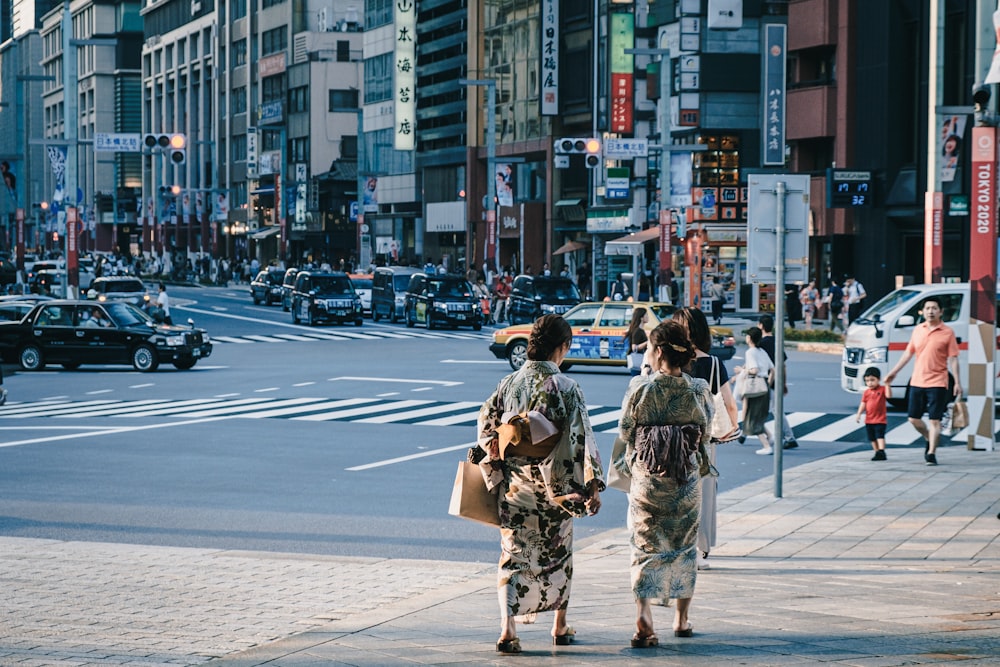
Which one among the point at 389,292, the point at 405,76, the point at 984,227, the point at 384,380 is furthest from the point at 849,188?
the point at 405,76

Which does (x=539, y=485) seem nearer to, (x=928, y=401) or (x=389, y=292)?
(x=928, y=401)

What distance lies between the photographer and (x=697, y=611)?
8883mm

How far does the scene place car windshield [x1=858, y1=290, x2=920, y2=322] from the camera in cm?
2389

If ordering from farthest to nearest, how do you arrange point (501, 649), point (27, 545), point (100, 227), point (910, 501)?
1. point (100, 227)
2. point (910, 501)
3. point (27, 545)
4. point (501, 649)

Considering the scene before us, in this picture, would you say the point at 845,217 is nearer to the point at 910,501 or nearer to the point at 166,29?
the point at 910,501

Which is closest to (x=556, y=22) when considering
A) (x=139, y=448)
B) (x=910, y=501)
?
(x=139, y=448)

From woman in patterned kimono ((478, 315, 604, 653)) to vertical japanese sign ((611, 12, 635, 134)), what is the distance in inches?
2353

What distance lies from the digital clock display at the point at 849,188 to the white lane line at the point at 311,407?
29.6 metres

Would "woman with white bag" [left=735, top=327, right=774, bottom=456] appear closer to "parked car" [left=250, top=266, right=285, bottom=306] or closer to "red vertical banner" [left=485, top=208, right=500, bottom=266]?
"red vertical banner" [left=485, top=208, right=500, bottom=266]

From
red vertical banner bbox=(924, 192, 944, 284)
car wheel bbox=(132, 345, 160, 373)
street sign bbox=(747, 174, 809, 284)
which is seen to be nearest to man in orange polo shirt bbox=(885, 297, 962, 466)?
street sign bbox=(747, 174, 809, 284)

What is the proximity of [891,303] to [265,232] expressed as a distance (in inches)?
3887

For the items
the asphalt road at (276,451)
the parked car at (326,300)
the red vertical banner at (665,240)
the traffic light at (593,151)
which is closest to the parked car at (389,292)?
the parked car at (326,300)

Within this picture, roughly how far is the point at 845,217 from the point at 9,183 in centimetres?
3446

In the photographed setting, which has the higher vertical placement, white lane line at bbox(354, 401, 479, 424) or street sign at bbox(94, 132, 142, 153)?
street sign at bbox(94, 132, 142, 153)
